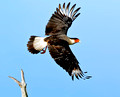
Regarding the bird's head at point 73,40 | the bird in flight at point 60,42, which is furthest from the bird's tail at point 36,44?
the bird's head at point 73,40

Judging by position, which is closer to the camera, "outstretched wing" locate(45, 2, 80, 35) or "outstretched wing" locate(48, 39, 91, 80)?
"outstretched wing" locate(48, 39, 91, 80)

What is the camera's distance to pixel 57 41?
7477mm

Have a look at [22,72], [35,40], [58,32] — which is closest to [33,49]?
[35,40]

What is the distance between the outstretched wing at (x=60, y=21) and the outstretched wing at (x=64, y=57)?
0.47 metres

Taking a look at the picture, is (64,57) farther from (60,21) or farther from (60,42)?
(60,21)

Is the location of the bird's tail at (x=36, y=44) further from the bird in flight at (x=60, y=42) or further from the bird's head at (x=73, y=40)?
the bird's head at (x=73, y=40)

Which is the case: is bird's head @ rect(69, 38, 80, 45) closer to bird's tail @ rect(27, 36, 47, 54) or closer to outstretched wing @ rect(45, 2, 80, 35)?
outstretched wing @ rect(45, 2, 80, 35)

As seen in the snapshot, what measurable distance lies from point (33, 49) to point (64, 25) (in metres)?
1.01

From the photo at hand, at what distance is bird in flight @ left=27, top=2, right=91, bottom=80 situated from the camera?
24.4ft

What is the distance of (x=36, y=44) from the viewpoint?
7.95 metres

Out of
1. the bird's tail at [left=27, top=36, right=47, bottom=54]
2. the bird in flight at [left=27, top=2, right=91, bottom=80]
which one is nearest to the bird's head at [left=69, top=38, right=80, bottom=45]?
the bird in flight at [left=27, top=2, right=91, bottom=80]

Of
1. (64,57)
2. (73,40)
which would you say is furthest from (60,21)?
(64,57)

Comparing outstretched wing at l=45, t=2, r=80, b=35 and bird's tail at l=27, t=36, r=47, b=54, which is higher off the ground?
outstretched wing at l=45, t=2, r=80, b=35

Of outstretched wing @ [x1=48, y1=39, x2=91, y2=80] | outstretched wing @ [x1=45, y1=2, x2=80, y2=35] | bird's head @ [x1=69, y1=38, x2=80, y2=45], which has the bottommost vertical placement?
outstretched wing @ [x1=48, y1=39, x2=91, y2=80]
